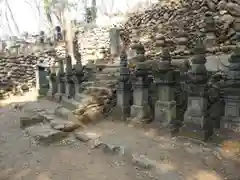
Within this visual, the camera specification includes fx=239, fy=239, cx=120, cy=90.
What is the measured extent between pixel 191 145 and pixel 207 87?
113 centimetres

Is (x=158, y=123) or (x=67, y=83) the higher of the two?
(x=67, y=83)

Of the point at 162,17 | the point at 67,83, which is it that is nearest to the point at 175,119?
the point at 67,83

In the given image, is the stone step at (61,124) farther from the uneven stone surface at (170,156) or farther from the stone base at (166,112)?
the stone base at (166,112)

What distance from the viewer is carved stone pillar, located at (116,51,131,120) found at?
20.5 feet

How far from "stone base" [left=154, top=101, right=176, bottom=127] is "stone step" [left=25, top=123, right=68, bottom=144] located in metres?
2.22

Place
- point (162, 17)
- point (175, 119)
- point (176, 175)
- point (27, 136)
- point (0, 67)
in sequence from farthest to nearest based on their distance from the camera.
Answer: point (0, 67) → point (162, 17) → point (27, 136) → point (175, 119) → point (176, 175)

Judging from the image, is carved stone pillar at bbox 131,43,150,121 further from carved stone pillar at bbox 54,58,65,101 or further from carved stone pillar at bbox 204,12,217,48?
carved stone pillar at bbox 54,58,65,101

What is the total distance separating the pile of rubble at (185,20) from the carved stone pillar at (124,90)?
3541 millimetres

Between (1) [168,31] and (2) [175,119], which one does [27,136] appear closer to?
(2) [175,119]

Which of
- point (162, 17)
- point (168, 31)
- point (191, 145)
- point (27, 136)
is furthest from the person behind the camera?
point (162, 17)

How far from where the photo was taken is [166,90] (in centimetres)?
514

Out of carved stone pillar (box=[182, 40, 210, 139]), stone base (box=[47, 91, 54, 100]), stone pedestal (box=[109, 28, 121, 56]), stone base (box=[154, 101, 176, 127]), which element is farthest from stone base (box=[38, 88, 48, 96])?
carved stone pillar (box=[182, 40, 210, 139])

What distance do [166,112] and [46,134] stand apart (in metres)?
2.73

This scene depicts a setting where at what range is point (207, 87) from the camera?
4527 millimetres
